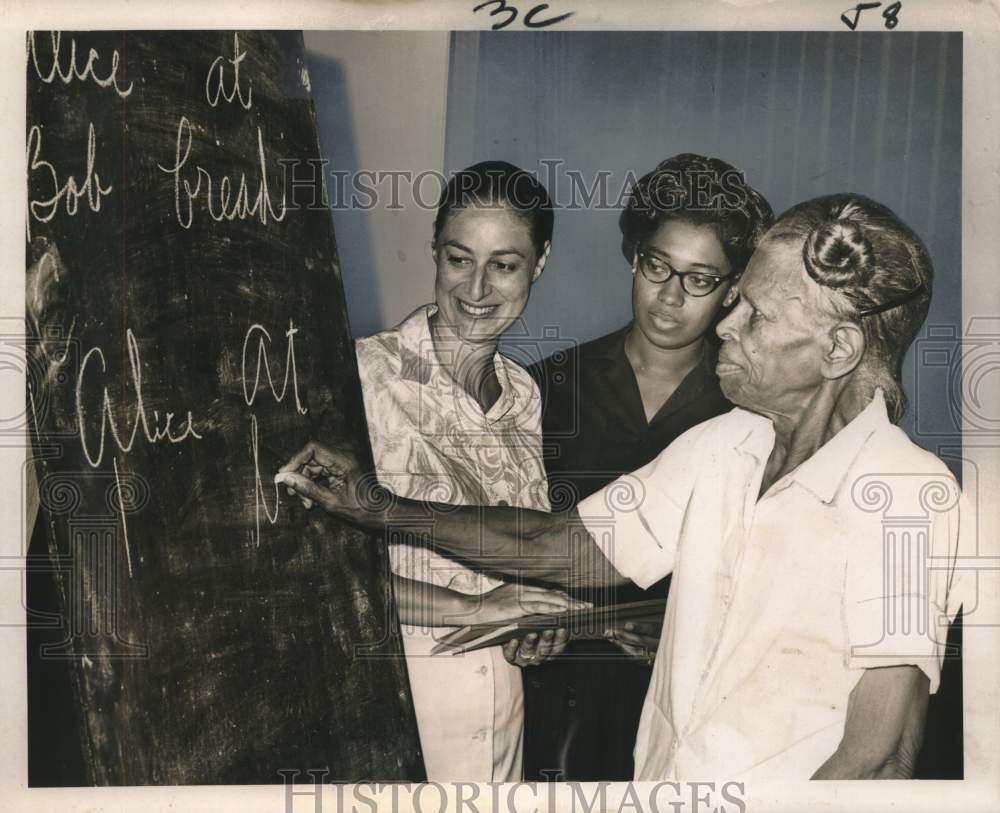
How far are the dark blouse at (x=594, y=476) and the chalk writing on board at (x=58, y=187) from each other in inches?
51.3

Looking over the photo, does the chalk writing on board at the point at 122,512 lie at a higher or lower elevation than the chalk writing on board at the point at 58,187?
lower

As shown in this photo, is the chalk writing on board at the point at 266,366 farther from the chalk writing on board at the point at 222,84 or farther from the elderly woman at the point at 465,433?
the chalk writing on board at the point at 222,84

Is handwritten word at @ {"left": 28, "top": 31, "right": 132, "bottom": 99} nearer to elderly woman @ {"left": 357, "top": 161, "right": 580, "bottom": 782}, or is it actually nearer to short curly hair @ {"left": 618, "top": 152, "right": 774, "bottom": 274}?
elderly woman @ {"left": 357, "top": 161, "right": 580, "bottom": 782}

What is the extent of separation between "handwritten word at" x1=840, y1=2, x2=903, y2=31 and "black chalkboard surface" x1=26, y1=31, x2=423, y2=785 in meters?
1.54

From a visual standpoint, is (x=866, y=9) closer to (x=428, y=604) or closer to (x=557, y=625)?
(x=557, y=625)

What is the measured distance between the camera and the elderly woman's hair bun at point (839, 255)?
306 cm

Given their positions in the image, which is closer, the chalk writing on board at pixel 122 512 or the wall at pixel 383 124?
the chalk writing on board at pixel 122 512

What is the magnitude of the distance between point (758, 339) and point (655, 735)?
1137 mm

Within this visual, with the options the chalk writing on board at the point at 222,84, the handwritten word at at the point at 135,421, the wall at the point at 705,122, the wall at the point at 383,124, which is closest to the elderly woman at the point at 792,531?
the wall at the point at 705,122

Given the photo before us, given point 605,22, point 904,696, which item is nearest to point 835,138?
point 605,22

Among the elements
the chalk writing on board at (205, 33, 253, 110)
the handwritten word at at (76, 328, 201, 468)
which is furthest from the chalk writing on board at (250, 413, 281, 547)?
the chalk writing on board at (205, 33, 253, 110)

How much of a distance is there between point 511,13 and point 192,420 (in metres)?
1.44

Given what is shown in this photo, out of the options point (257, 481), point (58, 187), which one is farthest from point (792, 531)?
point (58, 187)

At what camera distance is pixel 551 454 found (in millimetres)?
3105
